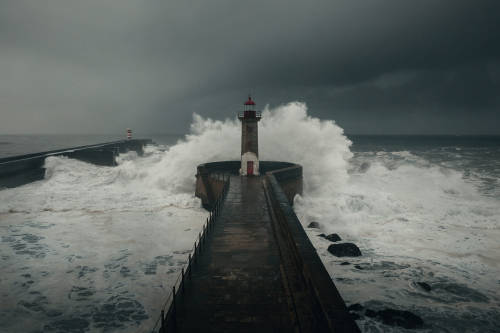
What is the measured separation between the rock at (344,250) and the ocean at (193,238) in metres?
0.28

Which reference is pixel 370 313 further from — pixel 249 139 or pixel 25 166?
pixel 25 166

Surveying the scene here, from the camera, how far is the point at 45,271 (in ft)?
29.0

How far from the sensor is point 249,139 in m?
16.3

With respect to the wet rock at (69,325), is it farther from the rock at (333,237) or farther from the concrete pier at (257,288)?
the rock at (333,237)

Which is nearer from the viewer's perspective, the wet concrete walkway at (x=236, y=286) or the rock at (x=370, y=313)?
the wet concrete walkway at (x=236, y=286)

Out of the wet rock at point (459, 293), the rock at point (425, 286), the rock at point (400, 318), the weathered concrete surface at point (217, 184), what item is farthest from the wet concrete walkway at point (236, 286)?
the weathered concrete surface at point (217, 184)

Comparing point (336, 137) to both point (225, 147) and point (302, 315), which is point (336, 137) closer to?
point (225, 147)

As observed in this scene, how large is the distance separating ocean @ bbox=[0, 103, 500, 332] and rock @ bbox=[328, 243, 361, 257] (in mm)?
281

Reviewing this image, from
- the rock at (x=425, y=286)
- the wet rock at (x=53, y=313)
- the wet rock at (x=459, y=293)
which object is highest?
the rock at (x=425, y=286)

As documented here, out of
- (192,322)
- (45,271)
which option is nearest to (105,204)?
(45,271)

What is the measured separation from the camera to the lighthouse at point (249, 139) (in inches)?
632

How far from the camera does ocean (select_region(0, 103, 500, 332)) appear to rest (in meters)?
7.12

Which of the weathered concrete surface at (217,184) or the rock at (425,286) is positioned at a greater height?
the weathered concrete surface at (217,184)

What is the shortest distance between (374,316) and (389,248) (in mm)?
5031
